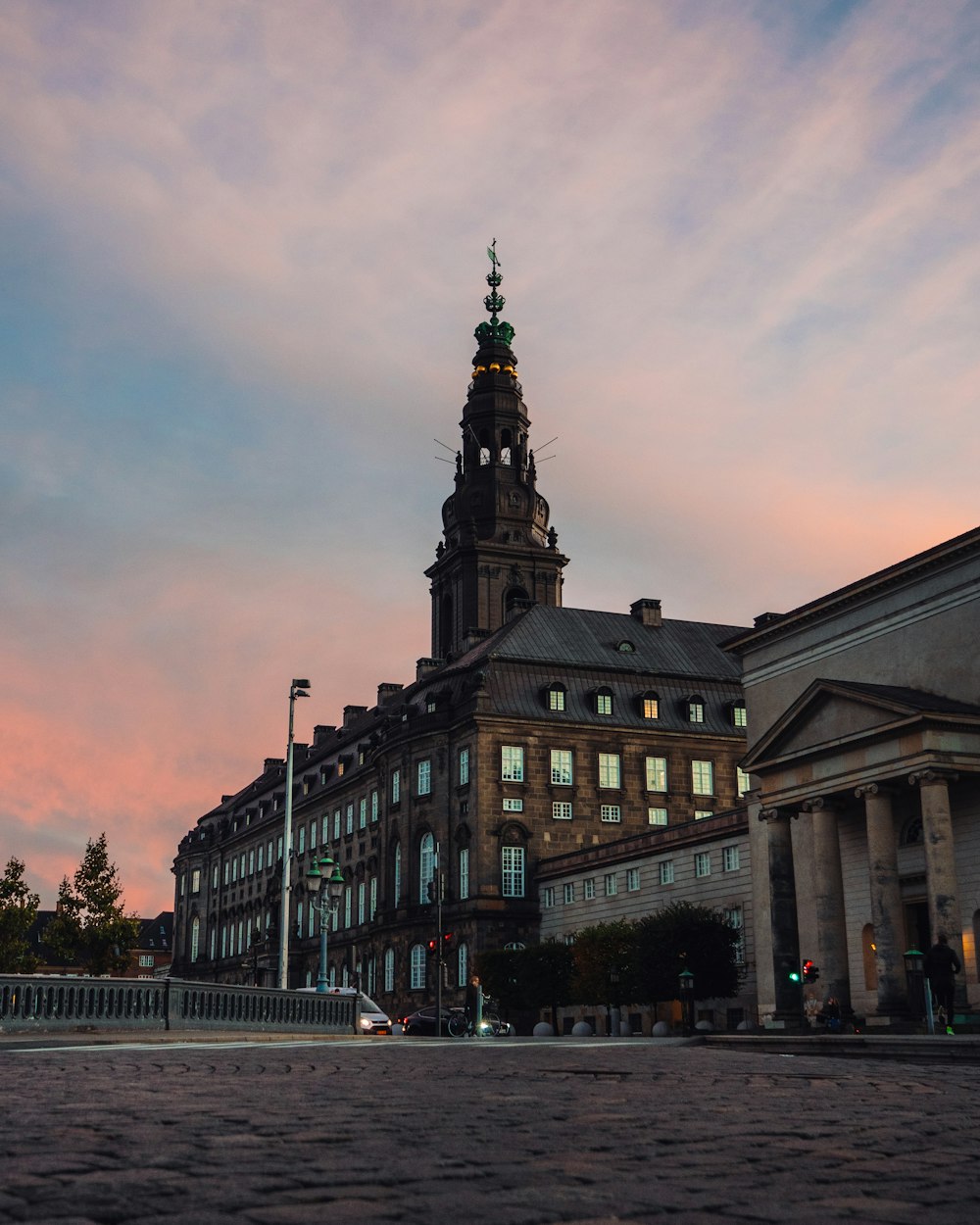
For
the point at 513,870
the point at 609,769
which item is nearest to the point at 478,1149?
the point at 513,870

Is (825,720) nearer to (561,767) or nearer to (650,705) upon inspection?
(561,767)

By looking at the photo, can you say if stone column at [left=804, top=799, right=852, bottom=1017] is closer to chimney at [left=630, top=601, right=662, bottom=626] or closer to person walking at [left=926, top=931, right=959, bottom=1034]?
person walking at [left=926, top=931, right=959, bottom=1034]

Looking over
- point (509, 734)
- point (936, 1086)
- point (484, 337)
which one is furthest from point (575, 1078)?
point (484, 337)

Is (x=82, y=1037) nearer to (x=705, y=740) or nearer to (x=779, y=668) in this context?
(x=779, y=668)

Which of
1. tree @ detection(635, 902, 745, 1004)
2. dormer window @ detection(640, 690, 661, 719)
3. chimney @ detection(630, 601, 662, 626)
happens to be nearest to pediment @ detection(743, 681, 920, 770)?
tree @ detection(635, 902, 745, 1004)

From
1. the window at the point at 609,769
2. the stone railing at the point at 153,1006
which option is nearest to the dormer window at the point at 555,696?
the window at the point at 609,769

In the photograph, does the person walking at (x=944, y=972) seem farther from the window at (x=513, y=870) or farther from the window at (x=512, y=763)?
the window at (x=512, y=763)

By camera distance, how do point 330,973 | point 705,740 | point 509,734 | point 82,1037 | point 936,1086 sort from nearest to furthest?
1. point 936,1086
2. point 82,1037
3. point 509,734
4. point 705,740
5. point 330,973

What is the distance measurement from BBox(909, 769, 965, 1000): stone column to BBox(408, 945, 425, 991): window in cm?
4586

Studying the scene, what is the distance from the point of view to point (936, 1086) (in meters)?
14.0

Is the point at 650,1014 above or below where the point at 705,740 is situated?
below

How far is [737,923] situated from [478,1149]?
5369 centimetres

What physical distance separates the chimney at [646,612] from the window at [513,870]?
2069 centimetres

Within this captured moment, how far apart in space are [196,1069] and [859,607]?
35.3m
